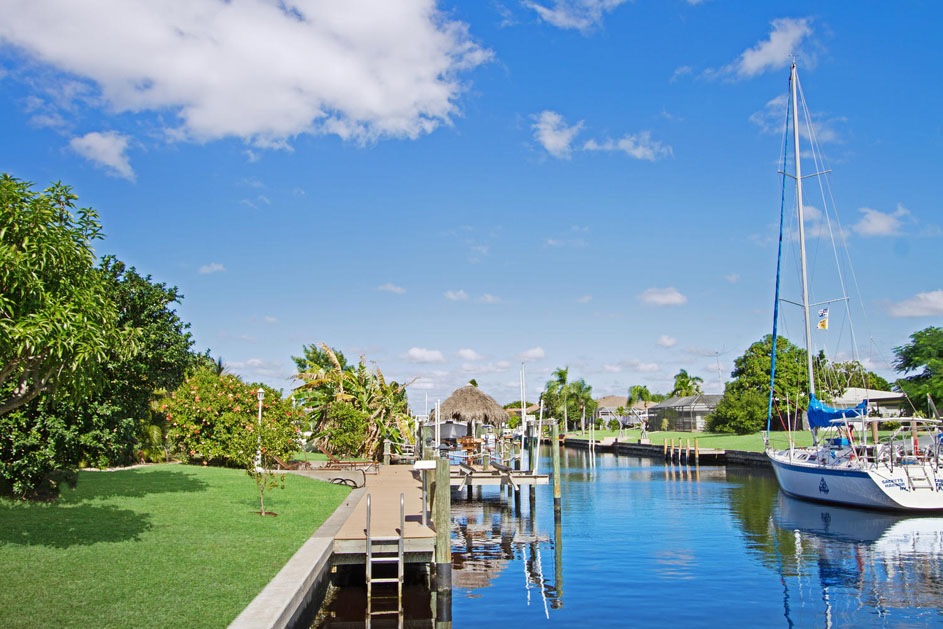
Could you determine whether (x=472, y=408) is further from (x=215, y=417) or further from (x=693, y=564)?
(x=693, y=564)

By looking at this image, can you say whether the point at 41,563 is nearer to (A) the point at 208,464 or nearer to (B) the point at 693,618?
(B) the point at 693,618

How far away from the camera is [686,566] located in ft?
60.0

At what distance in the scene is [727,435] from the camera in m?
73.2

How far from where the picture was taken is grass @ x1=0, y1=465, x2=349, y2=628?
29.6ft

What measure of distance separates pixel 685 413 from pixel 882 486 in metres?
65.9

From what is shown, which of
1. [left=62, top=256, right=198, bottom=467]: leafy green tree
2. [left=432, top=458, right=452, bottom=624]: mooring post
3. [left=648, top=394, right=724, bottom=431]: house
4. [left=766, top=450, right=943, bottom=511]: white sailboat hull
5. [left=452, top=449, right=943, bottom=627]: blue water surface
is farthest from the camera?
[left=648, top=394, right=724, bottom=431]: house

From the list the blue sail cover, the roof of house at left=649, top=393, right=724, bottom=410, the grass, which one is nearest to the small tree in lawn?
the grass

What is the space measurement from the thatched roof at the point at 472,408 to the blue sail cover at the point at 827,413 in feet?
90.8

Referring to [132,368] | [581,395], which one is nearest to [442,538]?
[132,368]

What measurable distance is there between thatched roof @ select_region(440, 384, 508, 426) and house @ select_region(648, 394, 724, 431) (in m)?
37.7

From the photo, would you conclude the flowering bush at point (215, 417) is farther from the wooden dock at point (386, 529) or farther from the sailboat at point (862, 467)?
the sailboat at point (862, 467)

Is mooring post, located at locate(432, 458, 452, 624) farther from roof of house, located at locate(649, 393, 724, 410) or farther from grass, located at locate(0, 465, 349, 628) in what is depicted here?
roof of house, located at locate(649, 393, 724, 410)

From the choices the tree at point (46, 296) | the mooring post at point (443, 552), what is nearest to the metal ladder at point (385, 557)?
the mooring post at point (443, 552)

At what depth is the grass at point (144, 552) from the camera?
355 inches
